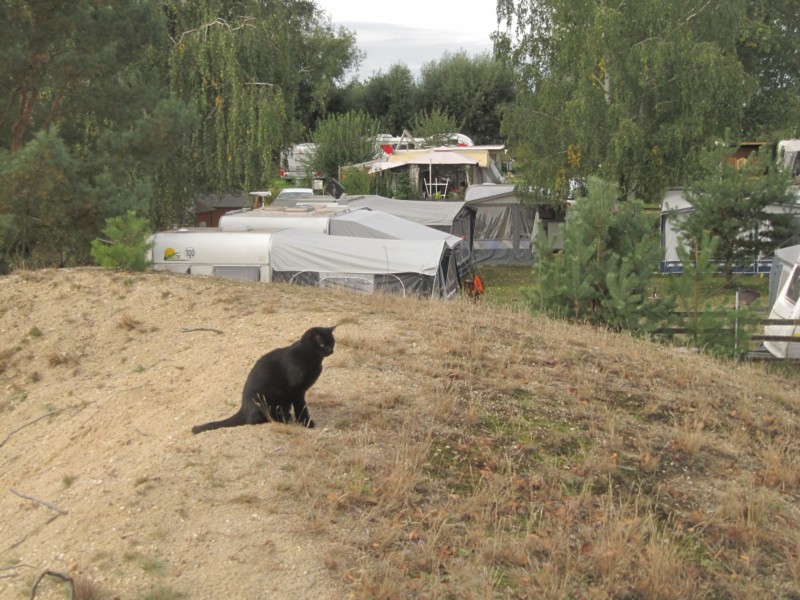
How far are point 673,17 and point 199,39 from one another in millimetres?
12998

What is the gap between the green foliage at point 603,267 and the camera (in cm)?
1114

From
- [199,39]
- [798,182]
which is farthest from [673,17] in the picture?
[199,39]

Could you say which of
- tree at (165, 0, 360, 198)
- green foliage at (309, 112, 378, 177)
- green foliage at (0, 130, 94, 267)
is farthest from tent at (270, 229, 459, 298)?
green foliage at (309, 112, 378, 177)

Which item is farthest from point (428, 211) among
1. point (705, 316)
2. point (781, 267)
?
point (705, 316)

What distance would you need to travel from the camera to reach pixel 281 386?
571 cm

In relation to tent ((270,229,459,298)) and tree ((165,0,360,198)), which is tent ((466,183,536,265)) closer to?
tree ((165,0,360,198))

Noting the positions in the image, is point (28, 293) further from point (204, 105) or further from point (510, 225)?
point (510, 225)

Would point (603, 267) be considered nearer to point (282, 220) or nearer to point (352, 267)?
point (352, 267)

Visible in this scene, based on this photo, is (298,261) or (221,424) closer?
(221,424)

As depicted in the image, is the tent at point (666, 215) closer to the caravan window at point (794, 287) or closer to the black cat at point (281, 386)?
the caravan window at point (794, 287)

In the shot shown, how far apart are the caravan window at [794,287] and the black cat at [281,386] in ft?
38.7

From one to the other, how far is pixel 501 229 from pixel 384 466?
24348 millimetres

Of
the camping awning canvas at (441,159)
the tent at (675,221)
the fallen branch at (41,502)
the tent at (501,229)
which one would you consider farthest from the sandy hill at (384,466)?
the camping awning canvas at (441,159)

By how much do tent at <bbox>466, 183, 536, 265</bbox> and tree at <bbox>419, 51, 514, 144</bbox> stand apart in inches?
1161
